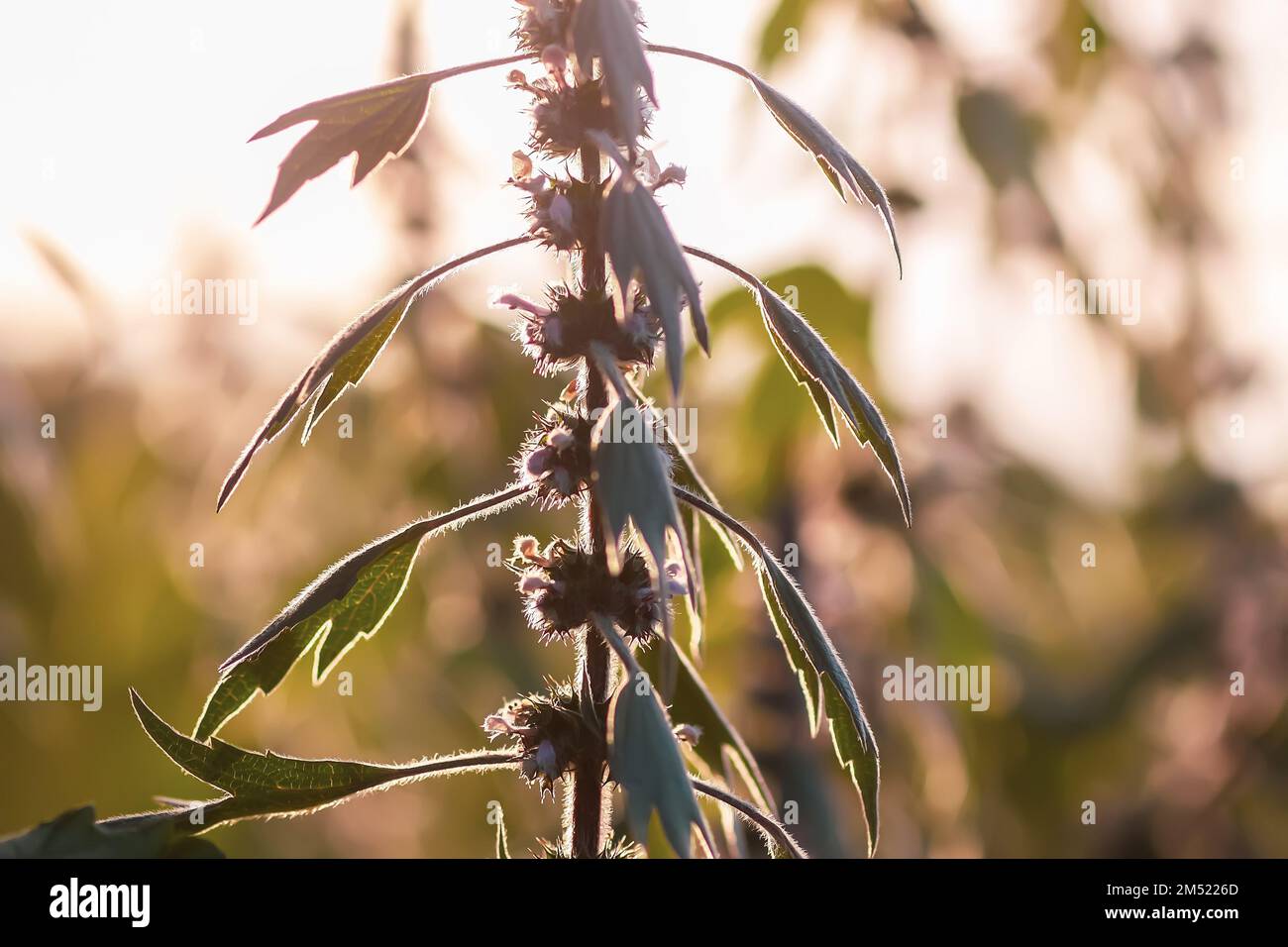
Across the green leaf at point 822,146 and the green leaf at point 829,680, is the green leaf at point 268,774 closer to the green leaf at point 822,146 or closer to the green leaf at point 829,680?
the green leaf at point 829,680

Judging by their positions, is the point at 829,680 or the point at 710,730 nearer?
the point at 829,680

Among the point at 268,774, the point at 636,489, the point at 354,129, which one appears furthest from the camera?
the point at 268,774

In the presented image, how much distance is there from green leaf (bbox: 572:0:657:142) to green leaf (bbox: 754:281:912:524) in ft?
0.84

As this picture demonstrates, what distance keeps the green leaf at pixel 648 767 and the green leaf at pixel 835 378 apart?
0.30 meters

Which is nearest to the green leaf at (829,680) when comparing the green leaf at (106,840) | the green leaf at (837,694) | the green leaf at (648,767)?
the green leaf at (837,694)

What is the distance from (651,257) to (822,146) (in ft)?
1.02

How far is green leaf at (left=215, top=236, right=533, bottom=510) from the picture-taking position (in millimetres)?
1035

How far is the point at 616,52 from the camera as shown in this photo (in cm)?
89

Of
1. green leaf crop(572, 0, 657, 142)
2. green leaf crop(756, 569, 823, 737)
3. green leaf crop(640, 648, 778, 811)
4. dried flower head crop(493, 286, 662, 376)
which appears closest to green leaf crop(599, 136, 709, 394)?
green leaf crop(572, 0, 657, 142)

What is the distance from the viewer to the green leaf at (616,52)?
2.84 ft

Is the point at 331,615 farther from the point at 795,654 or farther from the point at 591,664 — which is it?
the point at 795,654

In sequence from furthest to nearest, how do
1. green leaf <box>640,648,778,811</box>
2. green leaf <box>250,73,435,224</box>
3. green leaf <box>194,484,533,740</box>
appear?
green leaf <box>640,648,778,811</box>
green leaf <box>194,484,533,740</box>
green leaf <box>250,73,435,224</box>

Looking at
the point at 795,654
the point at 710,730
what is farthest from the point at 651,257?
the point at 710,730

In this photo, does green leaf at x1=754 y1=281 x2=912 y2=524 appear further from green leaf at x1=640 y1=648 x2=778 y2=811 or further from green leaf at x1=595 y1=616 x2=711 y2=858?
green leaf at x1=640 y1=648 x2=778 y2=811
